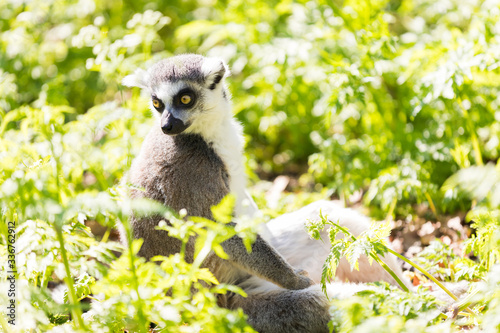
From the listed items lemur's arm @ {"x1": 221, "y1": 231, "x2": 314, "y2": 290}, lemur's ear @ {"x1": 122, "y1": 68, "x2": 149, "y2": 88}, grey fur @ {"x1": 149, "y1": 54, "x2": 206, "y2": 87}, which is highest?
grey fur @ {"x1": 149, "y1": 54, "x2": 206, "y2": 87}

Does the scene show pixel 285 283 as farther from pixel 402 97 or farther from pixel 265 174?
pixel 265 174

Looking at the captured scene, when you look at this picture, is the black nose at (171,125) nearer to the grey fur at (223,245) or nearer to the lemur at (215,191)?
the lemur at (215,191)

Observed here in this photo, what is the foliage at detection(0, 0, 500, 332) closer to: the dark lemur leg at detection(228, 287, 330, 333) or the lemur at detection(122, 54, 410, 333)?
the lemur at detection(122, 54, 410, 333)

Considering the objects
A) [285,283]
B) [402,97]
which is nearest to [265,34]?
[402,97]

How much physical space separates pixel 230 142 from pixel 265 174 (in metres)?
2.91

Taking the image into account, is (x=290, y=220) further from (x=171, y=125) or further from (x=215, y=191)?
(x=171, y=125)

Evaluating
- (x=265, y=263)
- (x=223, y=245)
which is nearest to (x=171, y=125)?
(x=223, y=245)

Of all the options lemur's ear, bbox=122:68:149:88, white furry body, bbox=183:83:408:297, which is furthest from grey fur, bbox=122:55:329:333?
lemur's ear, bbox=122:68:149:88

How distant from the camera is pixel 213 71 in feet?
12.9

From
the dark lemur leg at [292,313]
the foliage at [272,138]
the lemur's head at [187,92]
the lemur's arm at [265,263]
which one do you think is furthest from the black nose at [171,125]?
the dark lemur leg at [292,313]

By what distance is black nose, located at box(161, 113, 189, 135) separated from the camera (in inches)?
140

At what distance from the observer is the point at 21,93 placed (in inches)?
278

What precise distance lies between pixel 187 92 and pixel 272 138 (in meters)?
2.71

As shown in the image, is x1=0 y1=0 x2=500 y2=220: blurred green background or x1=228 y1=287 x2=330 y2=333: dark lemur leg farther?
x1=0 y1=0 x2=500 y2=220: blurred green background
